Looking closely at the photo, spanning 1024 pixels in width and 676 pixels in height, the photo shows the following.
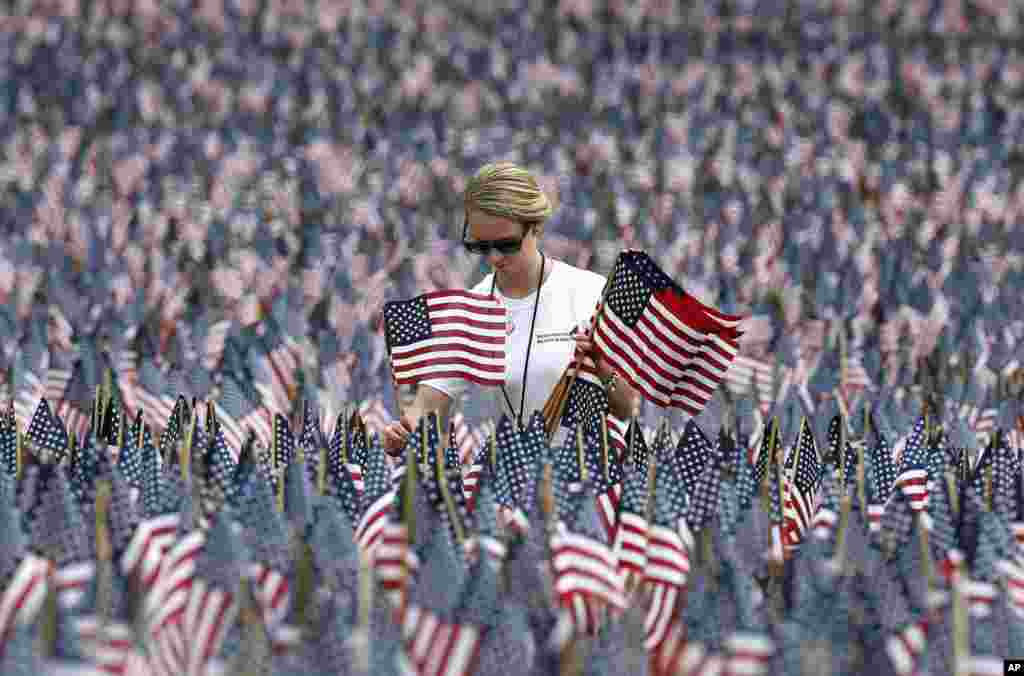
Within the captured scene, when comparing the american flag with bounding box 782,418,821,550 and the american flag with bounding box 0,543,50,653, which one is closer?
the american flag with bounding box 0,543,50,653

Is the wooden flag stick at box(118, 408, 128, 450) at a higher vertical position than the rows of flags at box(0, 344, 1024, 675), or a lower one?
higher

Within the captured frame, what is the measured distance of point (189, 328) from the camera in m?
11.4

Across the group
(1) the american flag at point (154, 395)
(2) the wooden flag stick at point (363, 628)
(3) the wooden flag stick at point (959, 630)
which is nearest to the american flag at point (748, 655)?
(3) the wooden flag stick at point (959, 630)

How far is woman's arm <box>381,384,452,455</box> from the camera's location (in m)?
6.78

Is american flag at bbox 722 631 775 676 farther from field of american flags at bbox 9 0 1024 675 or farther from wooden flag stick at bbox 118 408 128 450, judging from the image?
wooden flag stick at bbox 118 408 128 450

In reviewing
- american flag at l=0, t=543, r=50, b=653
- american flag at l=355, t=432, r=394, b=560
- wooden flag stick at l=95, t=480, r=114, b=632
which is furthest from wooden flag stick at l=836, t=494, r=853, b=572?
american flag at l=0, t=543, r=50, b=653

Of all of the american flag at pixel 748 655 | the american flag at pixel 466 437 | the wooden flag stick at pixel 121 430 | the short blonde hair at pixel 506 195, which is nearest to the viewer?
the american flag at pixel 748 655

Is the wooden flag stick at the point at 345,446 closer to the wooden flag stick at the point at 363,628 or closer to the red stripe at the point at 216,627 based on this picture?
the red stripe at the point at 216,627

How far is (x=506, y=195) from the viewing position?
252 inches

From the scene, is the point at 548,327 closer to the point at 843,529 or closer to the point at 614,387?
the point at 614,387

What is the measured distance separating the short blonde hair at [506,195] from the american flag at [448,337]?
58 centimetres

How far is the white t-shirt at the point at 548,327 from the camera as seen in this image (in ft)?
22.3

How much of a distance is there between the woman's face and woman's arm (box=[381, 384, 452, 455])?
2.43 feet

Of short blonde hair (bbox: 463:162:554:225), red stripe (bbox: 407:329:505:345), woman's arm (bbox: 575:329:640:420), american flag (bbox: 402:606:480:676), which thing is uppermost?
short blonde hair (bbox: 463:162:554:225)
